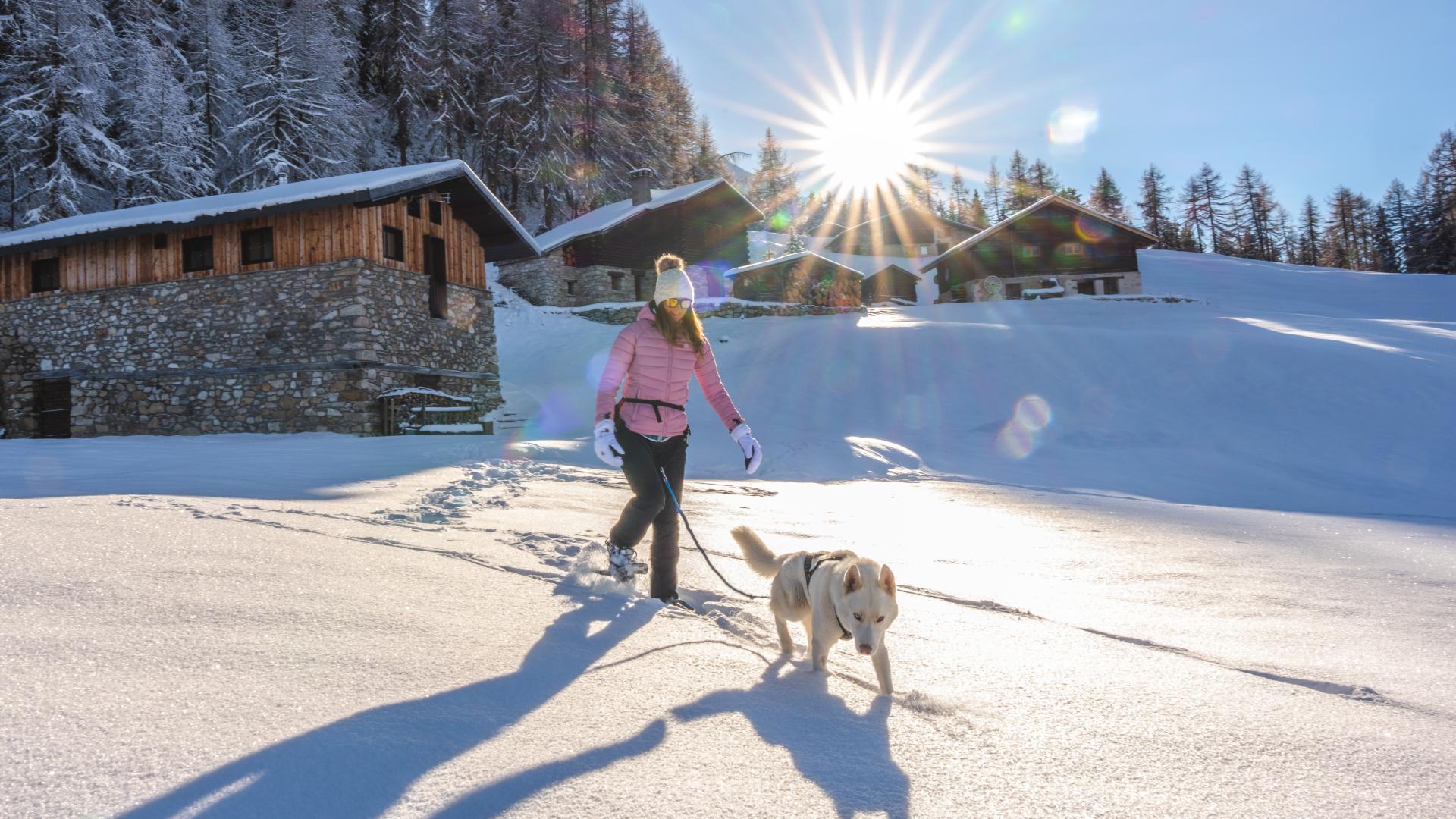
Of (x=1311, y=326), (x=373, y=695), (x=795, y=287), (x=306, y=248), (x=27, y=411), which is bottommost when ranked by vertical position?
(x=373, y=695)

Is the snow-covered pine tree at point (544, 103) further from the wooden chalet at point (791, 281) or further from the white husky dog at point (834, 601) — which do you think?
the white husky dog at point (834, 601)

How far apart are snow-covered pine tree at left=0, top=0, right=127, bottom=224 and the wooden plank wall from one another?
11475 mm

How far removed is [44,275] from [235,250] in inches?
207

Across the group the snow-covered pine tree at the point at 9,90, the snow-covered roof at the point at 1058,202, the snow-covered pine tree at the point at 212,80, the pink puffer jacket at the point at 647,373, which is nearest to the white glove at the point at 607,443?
the pink puffer jacket at the point at 647,373

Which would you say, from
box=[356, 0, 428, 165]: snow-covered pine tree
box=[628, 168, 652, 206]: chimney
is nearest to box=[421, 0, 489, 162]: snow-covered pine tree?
box=[356, 0, 428, 165]: snow-covered pine tree

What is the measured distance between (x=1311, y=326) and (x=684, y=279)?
2532 cm

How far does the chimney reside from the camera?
112 ft

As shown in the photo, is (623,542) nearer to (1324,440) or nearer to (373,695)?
(373,695)

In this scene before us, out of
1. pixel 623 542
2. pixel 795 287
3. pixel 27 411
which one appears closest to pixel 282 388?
pixel 27 411

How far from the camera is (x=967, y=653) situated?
2912 millimetres

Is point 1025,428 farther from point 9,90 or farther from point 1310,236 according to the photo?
point 1310,236

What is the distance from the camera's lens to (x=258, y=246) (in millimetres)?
14742

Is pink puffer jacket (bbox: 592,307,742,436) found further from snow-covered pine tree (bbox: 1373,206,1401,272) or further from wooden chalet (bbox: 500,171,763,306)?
snow-covered pine tree (bbox: 1373,206,1401,272)

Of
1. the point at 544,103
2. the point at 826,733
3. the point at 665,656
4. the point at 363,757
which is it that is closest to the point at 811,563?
the point at 665,656
